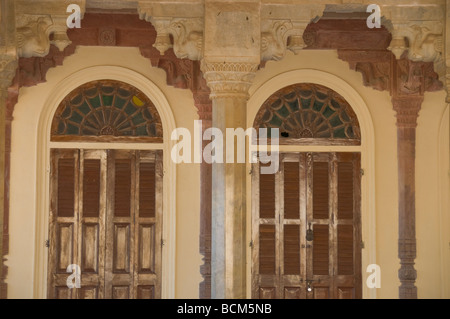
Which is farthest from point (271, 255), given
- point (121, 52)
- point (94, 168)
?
point (121, 52)

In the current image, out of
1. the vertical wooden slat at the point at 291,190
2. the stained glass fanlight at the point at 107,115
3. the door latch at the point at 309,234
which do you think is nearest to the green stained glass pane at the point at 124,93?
the stained glass fanlight at the point at 107,115

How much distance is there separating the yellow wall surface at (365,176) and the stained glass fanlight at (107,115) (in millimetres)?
270

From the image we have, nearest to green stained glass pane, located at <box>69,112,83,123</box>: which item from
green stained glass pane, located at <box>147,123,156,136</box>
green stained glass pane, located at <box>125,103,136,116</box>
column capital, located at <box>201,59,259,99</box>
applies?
green stained glass pane, located at <box>125,103,136,116</box>

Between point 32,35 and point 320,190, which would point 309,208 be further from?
point 32,35

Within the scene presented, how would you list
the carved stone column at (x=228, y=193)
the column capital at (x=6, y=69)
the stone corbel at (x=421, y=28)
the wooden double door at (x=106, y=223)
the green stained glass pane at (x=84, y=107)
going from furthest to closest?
the green stained glass pane at (x=84, y=107), the wooden double door at (x=106, y=223), the stone corbel at (x=421, y=28), the column capital at (x=6, y=69), the carved stone column at (x=228, y=193)

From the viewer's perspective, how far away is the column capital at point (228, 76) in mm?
8023

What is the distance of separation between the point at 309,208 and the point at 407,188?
51.8 inches

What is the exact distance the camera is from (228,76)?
26.4 ft

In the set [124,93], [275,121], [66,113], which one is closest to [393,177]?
[275,121]

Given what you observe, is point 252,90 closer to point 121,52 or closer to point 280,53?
point 121,52

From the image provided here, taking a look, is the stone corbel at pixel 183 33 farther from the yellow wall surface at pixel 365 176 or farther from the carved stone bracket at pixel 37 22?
the yellow wall surface at pixel 365 176
